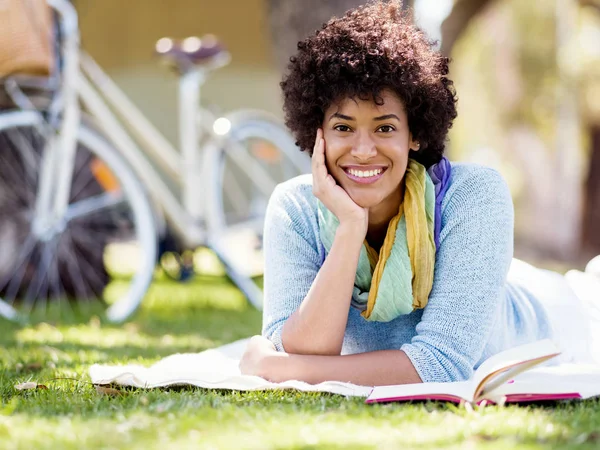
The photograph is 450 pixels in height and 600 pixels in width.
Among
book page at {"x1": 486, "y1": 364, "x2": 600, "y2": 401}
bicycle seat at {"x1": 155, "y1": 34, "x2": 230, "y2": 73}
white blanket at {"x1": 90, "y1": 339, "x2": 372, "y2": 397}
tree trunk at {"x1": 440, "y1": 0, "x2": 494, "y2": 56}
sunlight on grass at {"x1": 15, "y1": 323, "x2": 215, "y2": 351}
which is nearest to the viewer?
book page at {"x1": 486, "y1": 364, "x2": 600, "y2": 401}

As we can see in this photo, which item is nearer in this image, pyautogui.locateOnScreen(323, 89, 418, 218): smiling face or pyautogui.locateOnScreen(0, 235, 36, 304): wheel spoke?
pyautogui.locateOnScreen(323, 89, 418, 218): smiling face

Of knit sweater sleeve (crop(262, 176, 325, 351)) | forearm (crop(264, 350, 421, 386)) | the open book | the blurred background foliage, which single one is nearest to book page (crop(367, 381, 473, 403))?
the open book

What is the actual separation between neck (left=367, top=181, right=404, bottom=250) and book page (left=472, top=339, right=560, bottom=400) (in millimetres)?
674

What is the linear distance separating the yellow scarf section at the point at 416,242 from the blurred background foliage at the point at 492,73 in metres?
0.80

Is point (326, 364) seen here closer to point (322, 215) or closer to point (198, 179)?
point (322, 215)

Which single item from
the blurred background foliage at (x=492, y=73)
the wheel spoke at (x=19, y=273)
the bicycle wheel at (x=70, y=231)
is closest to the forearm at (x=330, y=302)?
the blurred background foliage at (x=492, y=73)

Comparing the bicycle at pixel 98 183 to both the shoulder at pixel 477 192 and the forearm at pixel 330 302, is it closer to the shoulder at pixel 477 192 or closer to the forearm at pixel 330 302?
the forearm at pixel 330 302

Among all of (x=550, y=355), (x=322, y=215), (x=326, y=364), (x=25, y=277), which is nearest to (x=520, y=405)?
(x=550, y=355)

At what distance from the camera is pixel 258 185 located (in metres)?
6.05

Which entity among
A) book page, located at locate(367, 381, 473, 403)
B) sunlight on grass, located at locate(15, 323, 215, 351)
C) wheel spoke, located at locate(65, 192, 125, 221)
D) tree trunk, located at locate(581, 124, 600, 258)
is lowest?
book page, located at locate(367, 381, 473, 403)

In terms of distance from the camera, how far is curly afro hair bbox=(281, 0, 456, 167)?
290 cm

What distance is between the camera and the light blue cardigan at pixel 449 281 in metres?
2.88

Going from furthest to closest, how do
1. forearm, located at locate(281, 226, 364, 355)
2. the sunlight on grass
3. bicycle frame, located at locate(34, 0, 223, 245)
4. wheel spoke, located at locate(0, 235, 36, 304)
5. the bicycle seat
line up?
1. the bicycle seat
2. wheel spoke, located at locate(0, 235, 36, 304)
3. bicycle frame, located at locate(34, 0, 223, 245)
4. the sunlight on grass
5. forearm, located at locate(281, 226, 364, 355)

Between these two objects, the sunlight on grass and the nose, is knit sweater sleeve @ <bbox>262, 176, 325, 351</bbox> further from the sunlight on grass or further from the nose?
the sunlight on grass
